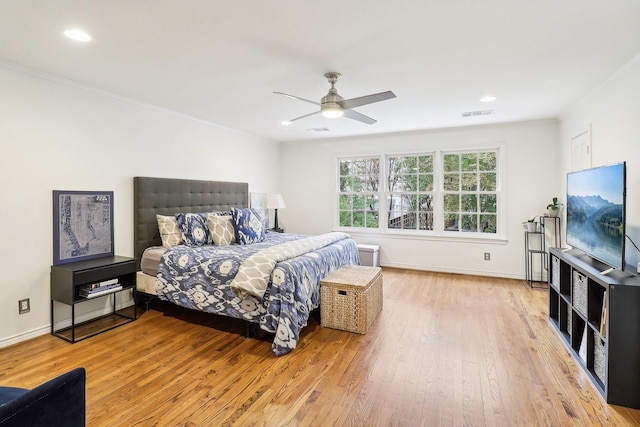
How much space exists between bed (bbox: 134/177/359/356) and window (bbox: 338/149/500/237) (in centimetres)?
184

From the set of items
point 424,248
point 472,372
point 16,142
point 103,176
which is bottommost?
point 472,372

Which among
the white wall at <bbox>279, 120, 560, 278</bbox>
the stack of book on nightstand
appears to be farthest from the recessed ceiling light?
the white wall at <bbox>279, 120, 560, 278</bbox>

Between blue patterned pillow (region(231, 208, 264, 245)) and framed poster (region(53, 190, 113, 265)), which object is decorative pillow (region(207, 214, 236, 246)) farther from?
framed poster (region(53, 190, 113, 265))

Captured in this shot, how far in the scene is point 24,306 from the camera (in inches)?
116

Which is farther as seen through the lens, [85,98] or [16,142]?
[85,98]

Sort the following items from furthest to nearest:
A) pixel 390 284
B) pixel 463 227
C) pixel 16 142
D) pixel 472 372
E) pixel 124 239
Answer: pixel 463 227
pixel 390 284
pixel 124 239
pixel 16 142
pixel 472 372

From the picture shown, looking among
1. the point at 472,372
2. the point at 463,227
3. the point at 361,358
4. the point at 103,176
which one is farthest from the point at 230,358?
the point at 463,227

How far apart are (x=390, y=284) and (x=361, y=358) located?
88.6 inches

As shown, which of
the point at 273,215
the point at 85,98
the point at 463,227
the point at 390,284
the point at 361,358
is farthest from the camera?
the point at 273,215

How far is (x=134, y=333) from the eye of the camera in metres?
3.12

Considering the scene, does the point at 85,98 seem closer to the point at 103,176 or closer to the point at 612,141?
the point at 103,176

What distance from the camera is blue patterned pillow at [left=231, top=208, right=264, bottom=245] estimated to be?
4074mm

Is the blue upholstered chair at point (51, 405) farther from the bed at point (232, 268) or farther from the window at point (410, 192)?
the window at point (410, 192)

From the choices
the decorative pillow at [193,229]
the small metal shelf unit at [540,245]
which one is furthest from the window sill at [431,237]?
the decorative pillow at [193,229]
